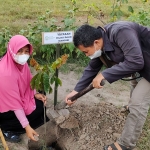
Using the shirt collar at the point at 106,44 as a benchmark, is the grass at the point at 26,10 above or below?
below

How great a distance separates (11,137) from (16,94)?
530 millimetres

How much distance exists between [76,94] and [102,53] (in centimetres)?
48

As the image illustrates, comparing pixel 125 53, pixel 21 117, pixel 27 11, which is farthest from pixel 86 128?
pixel 27 11

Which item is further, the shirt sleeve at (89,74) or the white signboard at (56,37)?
the shirt sleeve at (89,74)

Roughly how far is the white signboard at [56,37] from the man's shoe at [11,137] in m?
1.04

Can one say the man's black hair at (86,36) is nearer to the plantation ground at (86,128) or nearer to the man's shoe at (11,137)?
the plantation ground at (86,128)

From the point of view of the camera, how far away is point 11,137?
3066mm

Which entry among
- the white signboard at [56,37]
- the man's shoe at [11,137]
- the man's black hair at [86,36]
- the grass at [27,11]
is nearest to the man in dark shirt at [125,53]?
the man's black hair at [86,36]

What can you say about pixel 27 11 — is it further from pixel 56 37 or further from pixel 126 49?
pixel 126 49

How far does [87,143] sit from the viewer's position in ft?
9.82

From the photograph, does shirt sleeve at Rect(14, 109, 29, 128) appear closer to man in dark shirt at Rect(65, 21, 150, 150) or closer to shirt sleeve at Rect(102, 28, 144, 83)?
man in dark shirt at Rect(65, 21, 150, 150)

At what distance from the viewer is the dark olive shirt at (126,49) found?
7.82ft

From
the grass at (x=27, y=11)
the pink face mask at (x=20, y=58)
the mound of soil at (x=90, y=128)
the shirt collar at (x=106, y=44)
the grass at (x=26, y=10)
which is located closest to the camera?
the shirt collar at (x=106, y=44)

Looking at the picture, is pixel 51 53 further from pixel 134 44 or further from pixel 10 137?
pixel 134 44
